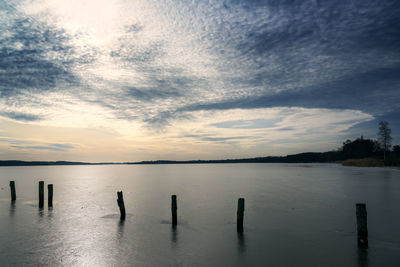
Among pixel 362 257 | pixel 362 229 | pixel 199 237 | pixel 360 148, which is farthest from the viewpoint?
pixel 360 148

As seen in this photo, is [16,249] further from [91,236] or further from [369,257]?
[369,257]

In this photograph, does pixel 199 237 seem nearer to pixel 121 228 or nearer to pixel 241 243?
pixel 241 243

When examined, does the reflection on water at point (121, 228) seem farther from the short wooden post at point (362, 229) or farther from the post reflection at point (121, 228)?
the short wooden post at point (362, 229)

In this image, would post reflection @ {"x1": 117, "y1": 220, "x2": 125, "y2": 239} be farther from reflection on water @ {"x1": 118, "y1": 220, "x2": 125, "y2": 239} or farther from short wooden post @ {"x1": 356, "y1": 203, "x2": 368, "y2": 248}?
short wooden post @ {"x1": 356, "y1": 203, "x2": 368, "y2": 248}

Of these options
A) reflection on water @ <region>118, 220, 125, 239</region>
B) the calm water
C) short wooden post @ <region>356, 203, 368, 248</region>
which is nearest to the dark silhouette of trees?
the calm water

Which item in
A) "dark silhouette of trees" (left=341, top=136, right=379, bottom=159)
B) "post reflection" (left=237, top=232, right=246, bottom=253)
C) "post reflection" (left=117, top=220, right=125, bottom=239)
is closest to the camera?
"post reflection" (left=237, top=232, right=246, bottom=253)

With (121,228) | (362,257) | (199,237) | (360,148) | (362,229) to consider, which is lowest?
(121,228)

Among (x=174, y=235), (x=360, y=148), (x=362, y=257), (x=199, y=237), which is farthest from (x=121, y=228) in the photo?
(x=360, y=148)

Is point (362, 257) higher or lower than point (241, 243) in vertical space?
higher

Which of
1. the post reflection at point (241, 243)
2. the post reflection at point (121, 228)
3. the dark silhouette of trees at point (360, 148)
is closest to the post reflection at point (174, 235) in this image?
the post reflection at point (121, 228)

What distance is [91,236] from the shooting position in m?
16.2

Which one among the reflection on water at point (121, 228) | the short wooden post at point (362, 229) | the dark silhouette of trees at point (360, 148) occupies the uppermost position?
the dark silhouette of trees at point (360, 148)

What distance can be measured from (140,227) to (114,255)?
5.34 meters

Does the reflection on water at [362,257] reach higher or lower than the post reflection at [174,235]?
higher
